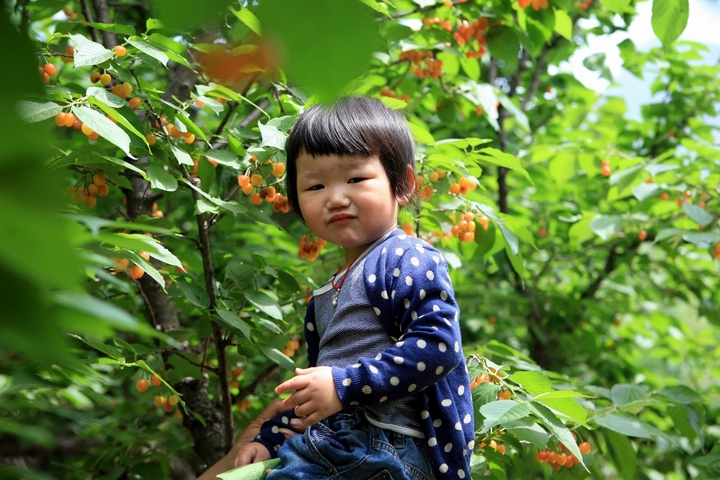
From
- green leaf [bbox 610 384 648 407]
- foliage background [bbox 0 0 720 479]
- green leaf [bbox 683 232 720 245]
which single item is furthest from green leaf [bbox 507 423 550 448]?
green leaf [bbox 683 232 720 245]

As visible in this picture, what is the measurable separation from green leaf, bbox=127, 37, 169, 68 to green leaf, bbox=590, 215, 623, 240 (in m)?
1.91

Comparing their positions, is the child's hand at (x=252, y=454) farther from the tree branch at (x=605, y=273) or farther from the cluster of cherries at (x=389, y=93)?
the tree branch at (x=605, y=273)

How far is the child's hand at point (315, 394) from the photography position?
130 centimetres

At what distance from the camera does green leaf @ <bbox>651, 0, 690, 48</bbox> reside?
1038 mm

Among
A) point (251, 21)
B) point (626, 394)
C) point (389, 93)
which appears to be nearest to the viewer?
point (251, 21)

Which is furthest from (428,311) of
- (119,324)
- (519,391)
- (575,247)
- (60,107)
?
(575,247)

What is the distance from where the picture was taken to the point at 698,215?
267cm

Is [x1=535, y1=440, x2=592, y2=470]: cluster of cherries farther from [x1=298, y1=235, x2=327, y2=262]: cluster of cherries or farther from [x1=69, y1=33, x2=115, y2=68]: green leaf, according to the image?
[x1=69, y1=33, x2=115, y2=68]: green leaf

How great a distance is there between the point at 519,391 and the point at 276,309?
2.12 feet

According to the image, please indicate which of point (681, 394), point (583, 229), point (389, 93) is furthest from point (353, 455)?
point (583, 229)

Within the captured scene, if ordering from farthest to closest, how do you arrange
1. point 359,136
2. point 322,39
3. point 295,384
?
1. point 359,136
2. point 295,384
3. point 322,39

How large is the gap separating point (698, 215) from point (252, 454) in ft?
6.32

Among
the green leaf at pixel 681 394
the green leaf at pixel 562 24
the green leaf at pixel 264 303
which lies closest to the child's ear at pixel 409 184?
the green leaf at pixel 264 303

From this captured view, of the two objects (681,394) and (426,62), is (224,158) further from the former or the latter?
(681,394)
